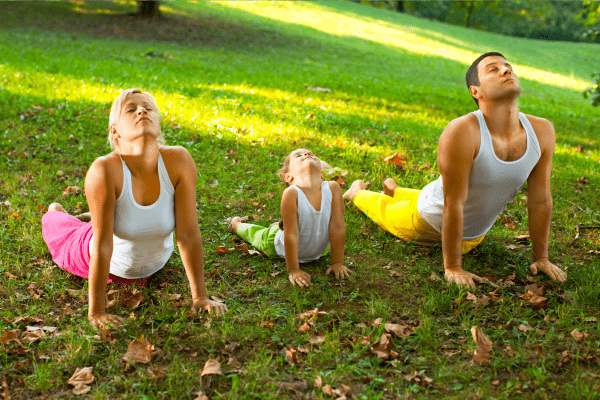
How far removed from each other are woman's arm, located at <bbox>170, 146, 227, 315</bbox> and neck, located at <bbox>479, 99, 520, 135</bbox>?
2296 millimetres

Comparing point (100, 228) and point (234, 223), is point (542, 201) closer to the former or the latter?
point (234, 223)

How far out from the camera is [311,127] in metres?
8.24

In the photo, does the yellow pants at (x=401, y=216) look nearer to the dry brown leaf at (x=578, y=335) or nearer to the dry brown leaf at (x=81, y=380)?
the dry brown leaf at (x=578, y=335)

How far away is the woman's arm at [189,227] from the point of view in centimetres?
350

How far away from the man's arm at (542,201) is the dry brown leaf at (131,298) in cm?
326

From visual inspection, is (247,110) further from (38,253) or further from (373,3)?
(373,3)

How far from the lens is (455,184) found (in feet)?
12.7

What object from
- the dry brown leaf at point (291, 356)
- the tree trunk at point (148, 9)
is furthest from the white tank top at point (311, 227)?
the tree trunk at point (148, 9)

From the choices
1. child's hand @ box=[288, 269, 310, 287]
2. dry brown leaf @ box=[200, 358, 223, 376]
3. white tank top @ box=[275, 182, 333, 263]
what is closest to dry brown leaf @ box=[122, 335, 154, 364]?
dry brown leaf @ box=[200, 358, 223, 376]

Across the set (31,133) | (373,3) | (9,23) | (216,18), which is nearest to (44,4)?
(9,23)

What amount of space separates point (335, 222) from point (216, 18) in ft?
80.9

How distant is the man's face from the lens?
3.68 m

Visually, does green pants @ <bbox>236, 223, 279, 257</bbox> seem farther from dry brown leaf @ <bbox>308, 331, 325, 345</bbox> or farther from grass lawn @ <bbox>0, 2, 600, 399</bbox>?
dry brown leaf @ <bbox>308, 331, 325, 345</bbox>

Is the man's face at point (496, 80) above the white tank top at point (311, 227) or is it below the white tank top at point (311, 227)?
above
